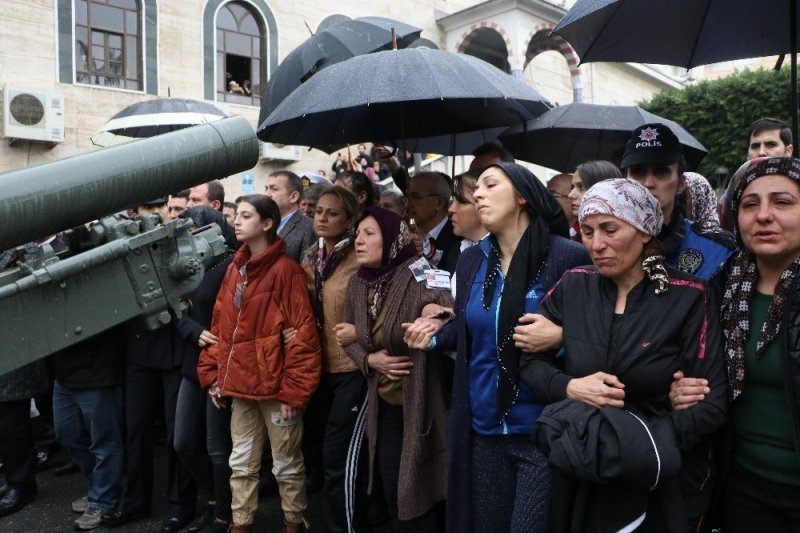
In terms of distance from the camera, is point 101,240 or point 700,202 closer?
point 101,240

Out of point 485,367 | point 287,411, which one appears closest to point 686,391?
point 485,367

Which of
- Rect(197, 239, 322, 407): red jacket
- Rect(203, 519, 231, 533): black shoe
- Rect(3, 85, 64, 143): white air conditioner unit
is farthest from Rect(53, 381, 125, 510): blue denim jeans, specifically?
Rect(3, 85, 64, 143): white air conditioner unit

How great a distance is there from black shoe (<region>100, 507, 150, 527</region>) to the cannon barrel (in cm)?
362

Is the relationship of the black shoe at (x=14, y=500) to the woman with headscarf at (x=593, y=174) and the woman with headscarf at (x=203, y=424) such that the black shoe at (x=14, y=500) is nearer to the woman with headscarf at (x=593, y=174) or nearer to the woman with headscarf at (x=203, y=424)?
the woman with headscarf at (x=203, y=424)

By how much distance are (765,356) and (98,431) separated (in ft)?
14.0

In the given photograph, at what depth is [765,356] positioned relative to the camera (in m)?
2.11

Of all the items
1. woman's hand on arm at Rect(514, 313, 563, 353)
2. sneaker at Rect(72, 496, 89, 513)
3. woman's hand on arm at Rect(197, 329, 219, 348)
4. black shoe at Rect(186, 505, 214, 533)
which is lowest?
sneaker at Rect(72, 496, 89, 513)

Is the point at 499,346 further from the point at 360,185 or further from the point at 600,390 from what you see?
the point at 360,185

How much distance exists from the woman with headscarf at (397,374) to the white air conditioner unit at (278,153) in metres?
11.9

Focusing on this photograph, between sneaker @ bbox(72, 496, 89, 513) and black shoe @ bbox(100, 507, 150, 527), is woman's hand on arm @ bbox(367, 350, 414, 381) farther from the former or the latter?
sneaker @ bbox(72, 496, 89, 513)

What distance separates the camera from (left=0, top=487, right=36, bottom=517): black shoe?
4.77 metres

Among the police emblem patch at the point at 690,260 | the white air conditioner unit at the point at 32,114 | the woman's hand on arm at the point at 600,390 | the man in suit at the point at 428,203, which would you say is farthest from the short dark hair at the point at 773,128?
the white air conditioner unit at the point at 32,114

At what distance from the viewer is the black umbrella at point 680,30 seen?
3.20 meters

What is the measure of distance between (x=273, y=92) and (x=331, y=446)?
2.97m
